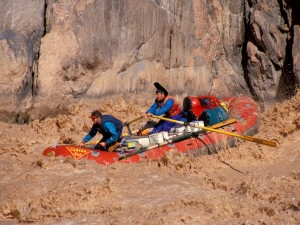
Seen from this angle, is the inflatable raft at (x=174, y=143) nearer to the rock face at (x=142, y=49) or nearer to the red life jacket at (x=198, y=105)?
the red life jacket at (x=198, y=105)

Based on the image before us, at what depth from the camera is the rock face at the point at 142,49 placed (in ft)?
33.2

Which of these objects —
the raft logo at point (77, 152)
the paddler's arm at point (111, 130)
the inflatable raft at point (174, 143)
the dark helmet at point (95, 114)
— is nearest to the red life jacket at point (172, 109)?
the inflatable raft at point (174, 143)

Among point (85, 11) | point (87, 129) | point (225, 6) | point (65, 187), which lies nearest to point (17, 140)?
point (87, 129)

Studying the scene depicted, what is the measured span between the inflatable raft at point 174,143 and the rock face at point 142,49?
2418mm

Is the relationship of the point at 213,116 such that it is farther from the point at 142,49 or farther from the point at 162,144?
the point at 142,49

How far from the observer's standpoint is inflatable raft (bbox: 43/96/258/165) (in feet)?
25.5

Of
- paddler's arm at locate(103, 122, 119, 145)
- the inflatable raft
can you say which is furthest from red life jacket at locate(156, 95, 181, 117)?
paddler's arm at locate(103, 122, 119, 145)

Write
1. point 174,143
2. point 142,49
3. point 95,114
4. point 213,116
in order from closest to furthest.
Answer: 1. point 95,114
2. point 174,143
3. point 213,116
4. point 142,49

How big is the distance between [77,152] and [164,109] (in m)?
2.18

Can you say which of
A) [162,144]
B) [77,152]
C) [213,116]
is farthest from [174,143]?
[77,152]

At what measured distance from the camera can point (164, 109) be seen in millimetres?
9289

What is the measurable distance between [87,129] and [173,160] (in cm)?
308

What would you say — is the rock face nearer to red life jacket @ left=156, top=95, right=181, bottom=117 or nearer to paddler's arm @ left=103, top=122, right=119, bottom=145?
red life jacket @ left=156, top=95, right=181, bottom=117

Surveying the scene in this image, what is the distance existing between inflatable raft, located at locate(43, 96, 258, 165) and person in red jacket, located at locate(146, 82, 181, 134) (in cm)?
40
